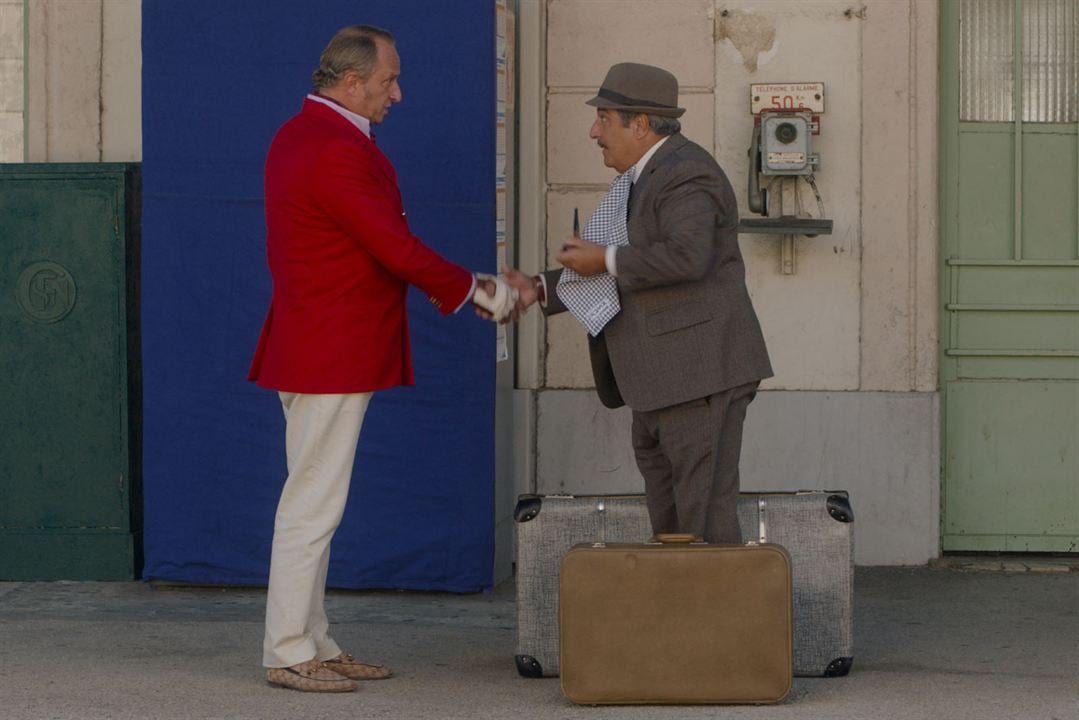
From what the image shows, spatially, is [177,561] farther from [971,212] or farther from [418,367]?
[971,212]

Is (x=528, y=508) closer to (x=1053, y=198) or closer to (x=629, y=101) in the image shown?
(x=629, y=101)

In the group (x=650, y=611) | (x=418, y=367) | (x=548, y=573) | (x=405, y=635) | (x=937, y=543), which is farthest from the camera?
(x=937, y=543)

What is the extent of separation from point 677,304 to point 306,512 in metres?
1.28

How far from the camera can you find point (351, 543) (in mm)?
7078

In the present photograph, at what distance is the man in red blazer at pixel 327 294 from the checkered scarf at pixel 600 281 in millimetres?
259

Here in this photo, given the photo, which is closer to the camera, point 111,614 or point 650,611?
point 650,611

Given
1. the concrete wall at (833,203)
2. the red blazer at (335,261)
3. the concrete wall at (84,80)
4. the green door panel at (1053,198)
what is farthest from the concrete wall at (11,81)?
the green door panel at (1053,198)

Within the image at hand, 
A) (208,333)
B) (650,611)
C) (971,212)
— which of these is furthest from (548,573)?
(971,212)

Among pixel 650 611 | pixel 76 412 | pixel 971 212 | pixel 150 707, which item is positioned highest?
pixel 971 212

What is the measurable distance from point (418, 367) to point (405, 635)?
1169 mm

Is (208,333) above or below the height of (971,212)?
below

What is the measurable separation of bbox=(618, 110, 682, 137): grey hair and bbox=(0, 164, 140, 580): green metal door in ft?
8.98

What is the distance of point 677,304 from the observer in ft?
17.2

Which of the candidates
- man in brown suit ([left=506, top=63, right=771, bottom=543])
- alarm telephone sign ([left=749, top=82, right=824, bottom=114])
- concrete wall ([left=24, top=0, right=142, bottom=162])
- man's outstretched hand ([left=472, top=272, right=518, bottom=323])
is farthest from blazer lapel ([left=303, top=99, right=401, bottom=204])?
alarm telephone sign ([left=749, top=82, right=824, bottom=114])
